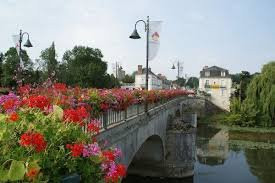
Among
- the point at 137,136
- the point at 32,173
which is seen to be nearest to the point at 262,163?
the point at 137,136

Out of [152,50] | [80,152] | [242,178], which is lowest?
[242,178]

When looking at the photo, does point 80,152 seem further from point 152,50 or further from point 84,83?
point 84,83

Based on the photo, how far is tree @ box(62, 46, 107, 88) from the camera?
68.6 m

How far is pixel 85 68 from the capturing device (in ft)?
226

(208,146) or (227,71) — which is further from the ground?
(227,71)

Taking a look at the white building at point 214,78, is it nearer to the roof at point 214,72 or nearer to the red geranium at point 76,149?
the roof at point 214,72

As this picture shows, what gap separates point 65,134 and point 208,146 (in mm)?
38165

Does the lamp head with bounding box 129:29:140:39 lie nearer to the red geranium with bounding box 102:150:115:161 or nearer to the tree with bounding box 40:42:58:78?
the red geranium with bounding box 102:150:115:161

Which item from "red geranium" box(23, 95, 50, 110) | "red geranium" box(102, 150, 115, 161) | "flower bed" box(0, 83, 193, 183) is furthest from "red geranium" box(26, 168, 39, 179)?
"red geranium" box(23, 95, 50, 110)

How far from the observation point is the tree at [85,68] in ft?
225

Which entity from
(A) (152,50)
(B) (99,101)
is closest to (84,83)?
(A) (152,50)

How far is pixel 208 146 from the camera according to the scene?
40.7 meters

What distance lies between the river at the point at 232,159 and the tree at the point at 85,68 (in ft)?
79.9

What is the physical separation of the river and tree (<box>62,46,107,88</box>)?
24.3 m
